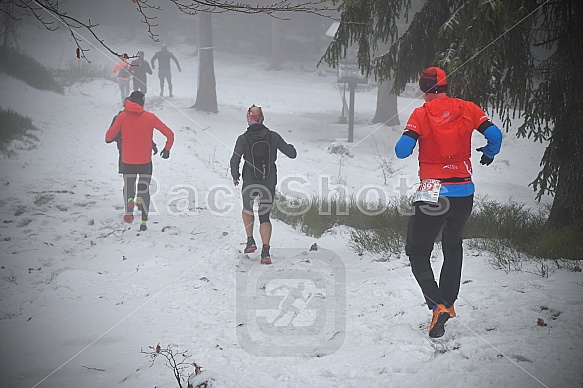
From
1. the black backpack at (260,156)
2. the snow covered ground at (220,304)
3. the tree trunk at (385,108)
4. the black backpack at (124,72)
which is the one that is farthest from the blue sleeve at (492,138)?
the black backpack at (124,72)

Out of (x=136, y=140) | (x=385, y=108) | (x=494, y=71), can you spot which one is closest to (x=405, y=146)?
(x=494, y=71)

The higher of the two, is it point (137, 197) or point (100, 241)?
point (137, 197)

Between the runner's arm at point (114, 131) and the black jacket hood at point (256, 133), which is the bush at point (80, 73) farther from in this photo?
the black jacket hood at point (256, 133)

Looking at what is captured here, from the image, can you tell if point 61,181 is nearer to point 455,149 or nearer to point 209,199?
point 209,199

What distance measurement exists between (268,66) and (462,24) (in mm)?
27515

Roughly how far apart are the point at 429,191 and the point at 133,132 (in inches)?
210

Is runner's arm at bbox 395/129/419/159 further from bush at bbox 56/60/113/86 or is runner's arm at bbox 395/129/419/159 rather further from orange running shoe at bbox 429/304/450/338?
bush at bbox 56/60/113/86

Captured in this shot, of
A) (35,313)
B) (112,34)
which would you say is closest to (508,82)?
(35,313)

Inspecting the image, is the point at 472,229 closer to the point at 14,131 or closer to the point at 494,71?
the point at 494,71

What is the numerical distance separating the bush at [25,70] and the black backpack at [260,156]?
49.7 feet

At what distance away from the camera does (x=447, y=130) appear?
3.86 m

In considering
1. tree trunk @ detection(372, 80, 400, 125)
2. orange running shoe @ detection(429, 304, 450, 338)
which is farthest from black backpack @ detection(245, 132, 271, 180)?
tree trunk @ detection(372, 80, 400, 125)

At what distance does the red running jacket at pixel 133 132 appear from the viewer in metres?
Result: 7.43

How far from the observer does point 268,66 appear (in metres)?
32.1
